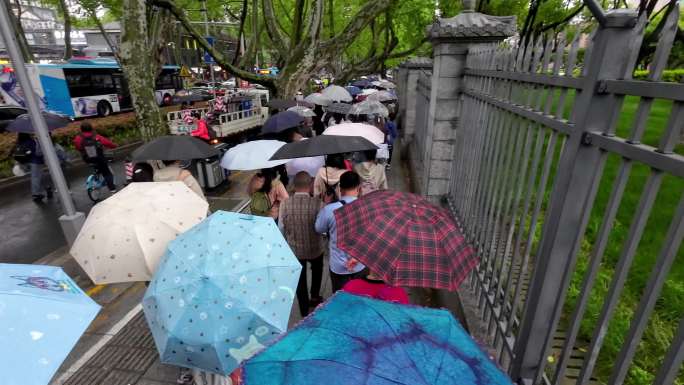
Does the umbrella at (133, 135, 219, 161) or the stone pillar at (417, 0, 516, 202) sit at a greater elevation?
the stone pillar at (417, 0, 516, 202)

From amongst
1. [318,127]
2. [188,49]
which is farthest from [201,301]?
[188,49]

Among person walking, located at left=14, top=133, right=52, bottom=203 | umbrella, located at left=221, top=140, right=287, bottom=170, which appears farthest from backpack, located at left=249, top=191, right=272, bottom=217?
person walking, located at left=14, top=133, right=52, bottom=203

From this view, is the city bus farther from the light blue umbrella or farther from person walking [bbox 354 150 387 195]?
the light blue umbrella

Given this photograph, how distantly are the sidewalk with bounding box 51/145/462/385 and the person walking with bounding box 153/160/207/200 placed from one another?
70.0 inches

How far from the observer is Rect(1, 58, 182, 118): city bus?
19.6 metres

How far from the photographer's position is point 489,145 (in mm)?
3656

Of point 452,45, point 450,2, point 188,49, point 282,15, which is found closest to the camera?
point 452,45

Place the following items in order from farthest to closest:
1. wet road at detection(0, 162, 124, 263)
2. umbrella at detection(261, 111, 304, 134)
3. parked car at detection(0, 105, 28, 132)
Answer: parked car at detection(0, 105, 28, 132)
umbrella at detection(261, 111, 304, 134)
wet road at detection(0, 162, 124, 263)

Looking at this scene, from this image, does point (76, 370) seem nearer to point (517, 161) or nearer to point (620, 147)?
point (517, 161)

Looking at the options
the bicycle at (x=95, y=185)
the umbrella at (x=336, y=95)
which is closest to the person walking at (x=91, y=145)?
the bicycle at (x=95, y=185)

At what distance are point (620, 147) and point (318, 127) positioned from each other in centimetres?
1169

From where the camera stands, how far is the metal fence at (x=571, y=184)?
1517 mm

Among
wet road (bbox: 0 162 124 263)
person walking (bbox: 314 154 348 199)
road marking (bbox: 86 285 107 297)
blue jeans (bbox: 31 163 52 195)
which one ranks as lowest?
wet road (bbox: 0 162 124 263)

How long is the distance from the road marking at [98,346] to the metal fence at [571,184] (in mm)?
4297
